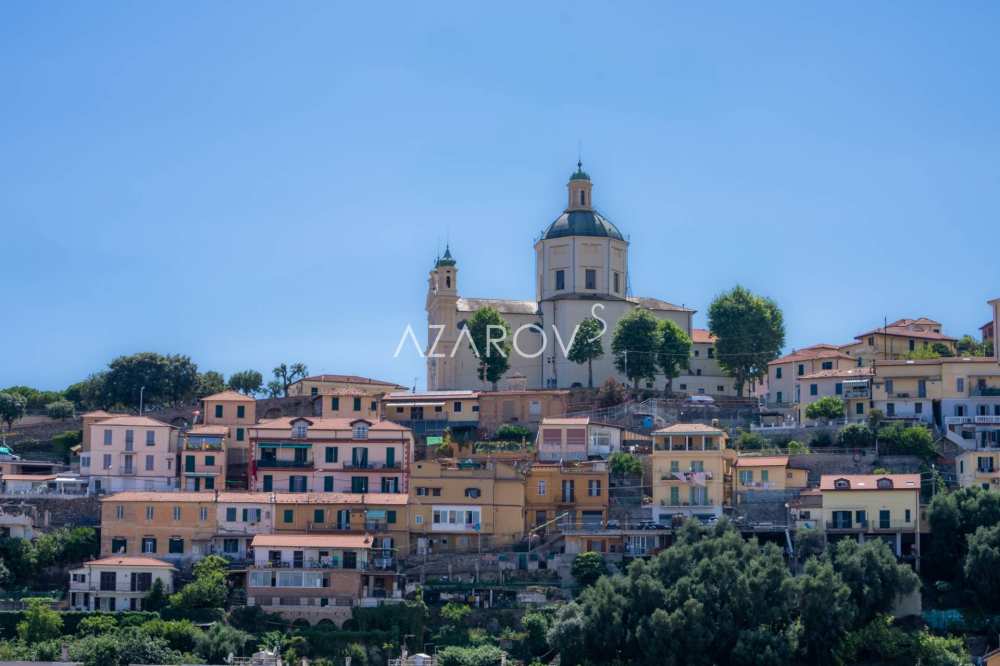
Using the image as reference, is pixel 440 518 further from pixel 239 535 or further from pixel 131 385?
pixel 131 385

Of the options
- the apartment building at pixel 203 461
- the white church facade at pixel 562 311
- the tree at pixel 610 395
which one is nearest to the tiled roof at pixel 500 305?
the white church facade at pixel 562 311

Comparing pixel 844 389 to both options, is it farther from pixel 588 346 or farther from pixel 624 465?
pixel 588 346

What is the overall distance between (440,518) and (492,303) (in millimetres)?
31596

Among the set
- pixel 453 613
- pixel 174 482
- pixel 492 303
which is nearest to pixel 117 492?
pixel 174 482

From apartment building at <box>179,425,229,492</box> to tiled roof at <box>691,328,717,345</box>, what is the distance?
101ft

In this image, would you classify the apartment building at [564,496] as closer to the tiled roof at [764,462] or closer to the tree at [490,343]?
the tiled roof at [764,462]

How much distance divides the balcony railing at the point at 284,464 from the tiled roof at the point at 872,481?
2141 centimetres

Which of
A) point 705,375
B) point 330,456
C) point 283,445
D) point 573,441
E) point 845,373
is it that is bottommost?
point 330,456

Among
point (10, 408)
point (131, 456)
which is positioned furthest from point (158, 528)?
point (10, 408)

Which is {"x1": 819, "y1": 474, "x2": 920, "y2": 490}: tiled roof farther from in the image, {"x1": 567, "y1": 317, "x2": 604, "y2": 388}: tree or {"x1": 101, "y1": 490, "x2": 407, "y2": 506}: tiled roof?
{"x1": 567, "y1": 317, "x2": 604, "y2": 388}: tree

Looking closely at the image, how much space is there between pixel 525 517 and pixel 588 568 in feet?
17.5

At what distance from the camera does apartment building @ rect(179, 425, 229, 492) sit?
86.3 metres

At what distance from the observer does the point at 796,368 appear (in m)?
97.2

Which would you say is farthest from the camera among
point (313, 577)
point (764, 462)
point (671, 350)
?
point (671, 350)
